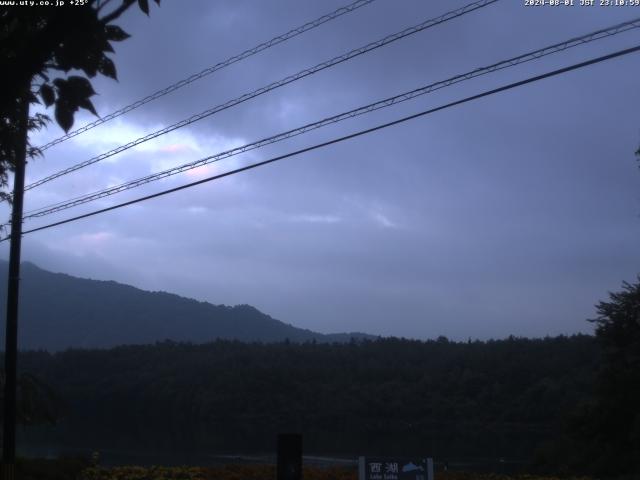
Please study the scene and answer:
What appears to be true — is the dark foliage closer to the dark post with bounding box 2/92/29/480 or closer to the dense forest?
the dark post with bounding box 2/92/29/480

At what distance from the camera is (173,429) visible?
44250 mm

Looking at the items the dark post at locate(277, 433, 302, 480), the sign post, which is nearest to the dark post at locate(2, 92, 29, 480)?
the dark post at locate(277, 433, 302, 480)

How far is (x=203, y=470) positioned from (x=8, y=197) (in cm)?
599

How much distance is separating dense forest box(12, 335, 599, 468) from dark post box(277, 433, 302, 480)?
2075cm

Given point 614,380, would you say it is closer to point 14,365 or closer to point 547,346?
point 14,365

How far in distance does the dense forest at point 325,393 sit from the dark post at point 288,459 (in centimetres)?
2075

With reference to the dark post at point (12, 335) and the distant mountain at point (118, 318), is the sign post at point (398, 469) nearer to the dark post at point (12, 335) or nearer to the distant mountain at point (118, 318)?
the dark post at point (12, 335)

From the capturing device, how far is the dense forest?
1554 inches

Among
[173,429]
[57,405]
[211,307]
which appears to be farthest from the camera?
[211,307]

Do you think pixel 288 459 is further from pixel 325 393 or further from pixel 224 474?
pixel 325 393

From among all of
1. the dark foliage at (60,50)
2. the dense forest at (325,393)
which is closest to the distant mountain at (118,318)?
the dense forest at (325,393)

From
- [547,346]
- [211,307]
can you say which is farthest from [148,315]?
[547,346]

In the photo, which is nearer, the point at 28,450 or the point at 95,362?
the point at 28,450

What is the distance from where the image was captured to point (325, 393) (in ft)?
188
